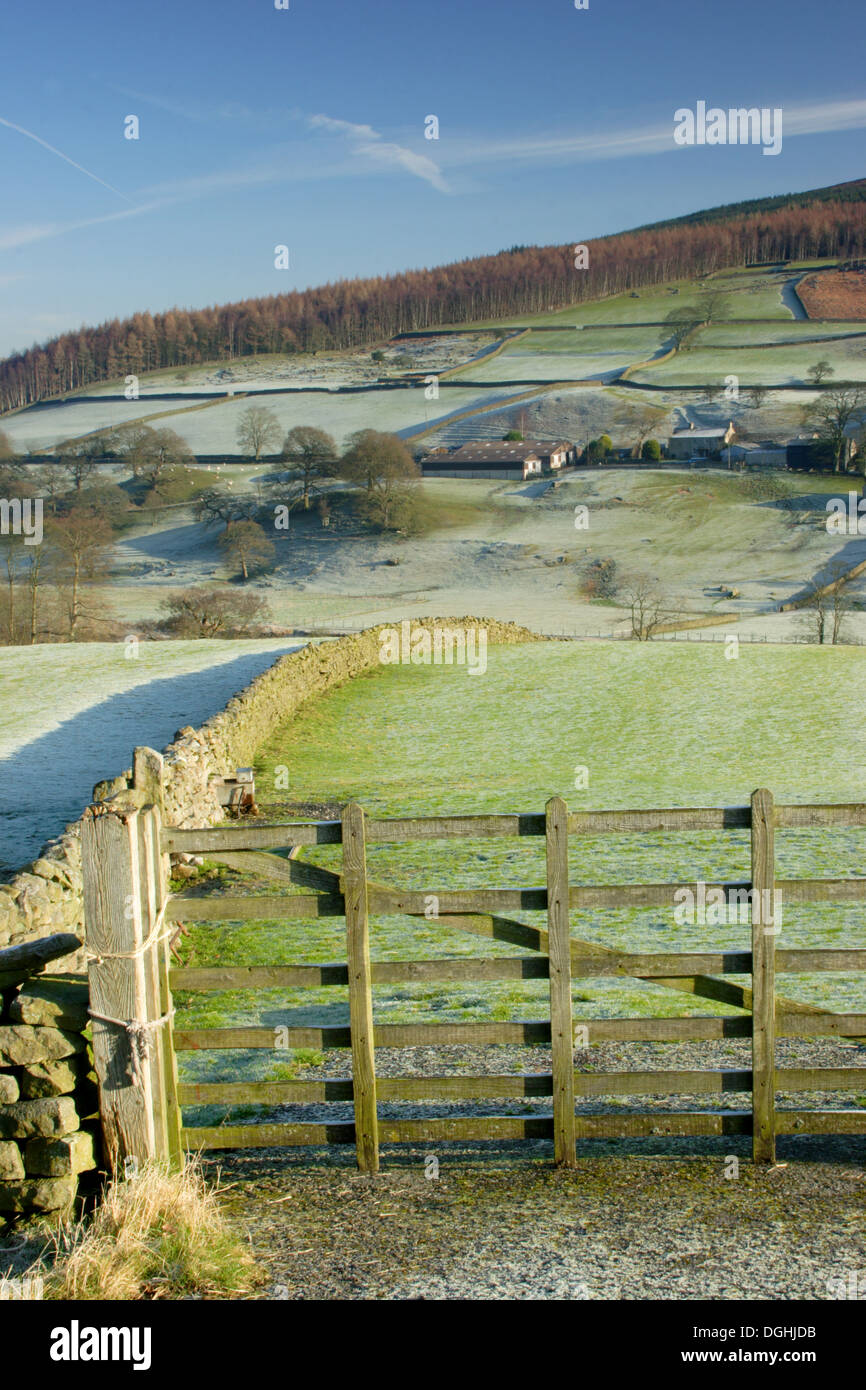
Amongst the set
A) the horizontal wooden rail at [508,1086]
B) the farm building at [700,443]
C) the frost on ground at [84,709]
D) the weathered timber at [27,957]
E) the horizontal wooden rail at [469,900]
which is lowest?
the frost on ground at [84,709]

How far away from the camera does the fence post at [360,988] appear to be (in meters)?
6.04

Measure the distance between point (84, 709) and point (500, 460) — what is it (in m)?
105

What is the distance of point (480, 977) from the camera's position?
6.31 meters

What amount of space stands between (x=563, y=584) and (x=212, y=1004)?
78.6 meters

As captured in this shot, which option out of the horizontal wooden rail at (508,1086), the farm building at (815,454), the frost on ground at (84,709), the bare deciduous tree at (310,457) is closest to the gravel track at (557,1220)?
the horizontal wooden rail at (508,1086)

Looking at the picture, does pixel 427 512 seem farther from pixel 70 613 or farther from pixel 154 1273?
pixel 154 1273

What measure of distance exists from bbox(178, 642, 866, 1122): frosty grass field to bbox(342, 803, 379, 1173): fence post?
2283 mm

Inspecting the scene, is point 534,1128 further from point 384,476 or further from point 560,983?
point 384,476

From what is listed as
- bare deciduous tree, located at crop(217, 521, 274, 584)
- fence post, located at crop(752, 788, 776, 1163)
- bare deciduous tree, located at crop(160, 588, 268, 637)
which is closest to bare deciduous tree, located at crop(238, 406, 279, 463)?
bare deciduous tree, located at crop(217, 521, 274, 584)

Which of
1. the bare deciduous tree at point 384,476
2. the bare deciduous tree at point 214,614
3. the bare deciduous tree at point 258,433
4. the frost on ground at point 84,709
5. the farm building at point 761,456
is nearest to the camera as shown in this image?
the frost on ground at point 84,709

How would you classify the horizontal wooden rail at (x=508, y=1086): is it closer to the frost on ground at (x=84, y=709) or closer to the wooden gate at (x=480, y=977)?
the wooden gate at (x=480, y=977)

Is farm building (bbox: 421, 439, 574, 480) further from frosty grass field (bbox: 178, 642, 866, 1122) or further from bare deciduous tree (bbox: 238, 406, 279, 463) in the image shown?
frosty grass field (bbox: 178, 642, 866, 1122)

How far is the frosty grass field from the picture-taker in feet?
33.9

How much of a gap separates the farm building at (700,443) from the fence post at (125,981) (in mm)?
126152
